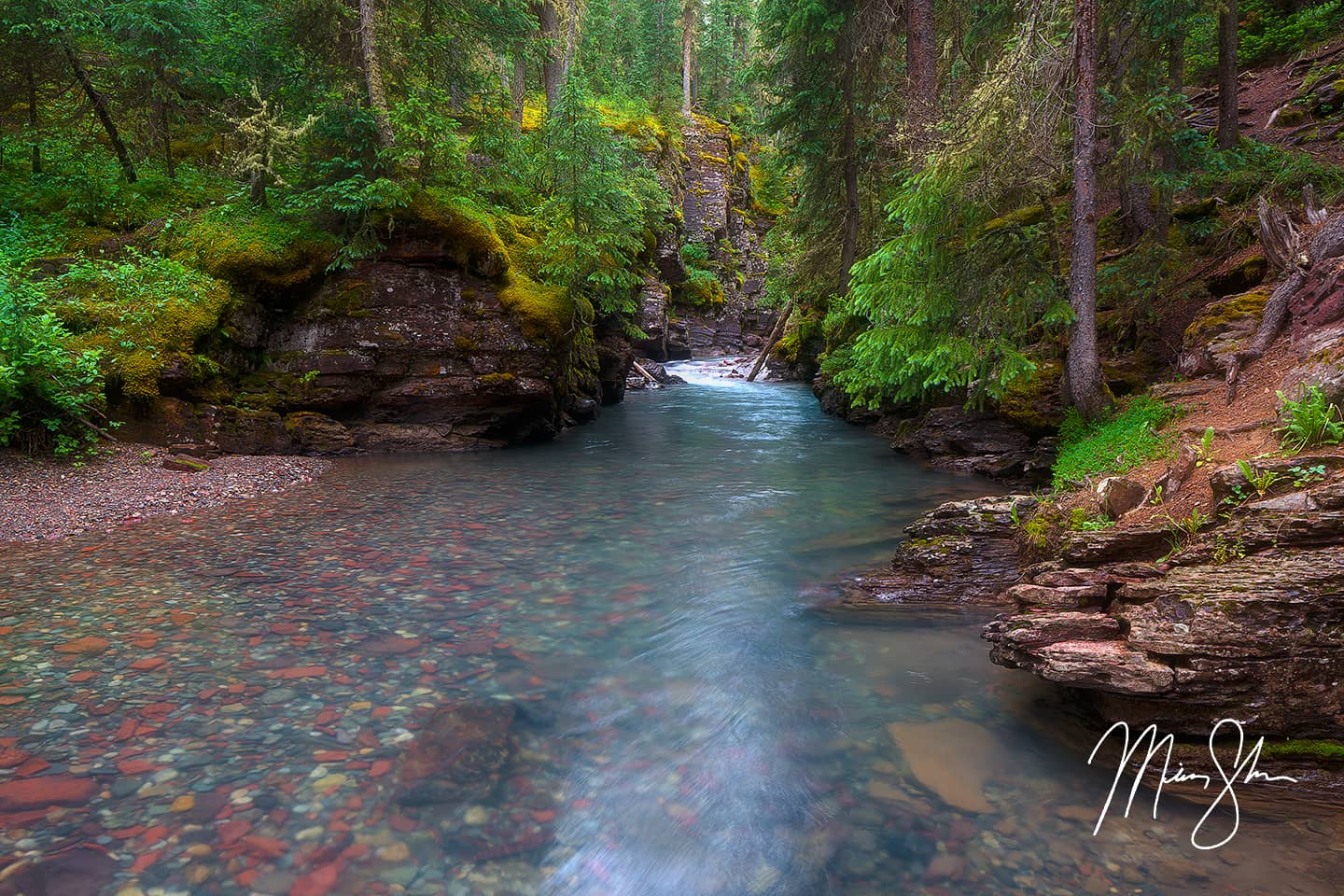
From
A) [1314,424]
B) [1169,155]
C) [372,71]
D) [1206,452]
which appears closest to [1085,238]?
[1169,155]

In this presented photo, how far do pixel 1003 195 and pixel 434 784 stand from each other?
36.5ft

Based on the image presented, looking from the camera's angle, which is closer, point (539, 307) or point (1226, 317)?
point (1226, 317)

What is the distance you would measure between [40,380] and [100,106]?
8.72 meters

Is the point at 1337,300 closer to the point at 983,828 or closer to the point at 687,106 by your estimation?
the point at 983,828

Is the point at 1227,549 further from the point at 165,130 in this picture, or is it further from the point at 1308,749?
the point at 165,130

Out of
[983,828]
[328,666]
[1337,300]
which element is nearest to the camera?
[983,828]

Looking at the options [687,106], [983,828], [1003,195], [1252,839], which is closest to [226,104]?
[1003,195]

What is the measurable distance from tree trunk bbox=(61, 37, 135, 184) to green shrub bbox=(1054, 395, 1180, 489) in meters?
19.2

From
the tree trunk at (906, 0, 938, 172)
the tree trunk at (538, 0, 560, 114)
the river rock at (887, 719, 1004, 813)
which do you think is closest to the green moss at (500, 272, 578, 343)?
the tree trunk at (538, 0, 560, 114)

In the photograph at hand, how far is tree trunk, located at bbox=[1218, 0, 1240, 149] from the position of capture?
453 inches

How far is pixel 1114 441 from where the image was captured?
8.06 metres

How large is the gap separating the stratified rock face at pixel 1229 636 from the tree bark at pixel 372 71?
14.2 m

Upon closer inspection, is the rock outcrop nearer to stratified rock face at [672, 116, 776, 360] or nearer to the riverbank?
the riverbank

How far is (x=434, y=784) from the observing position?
388 cm
